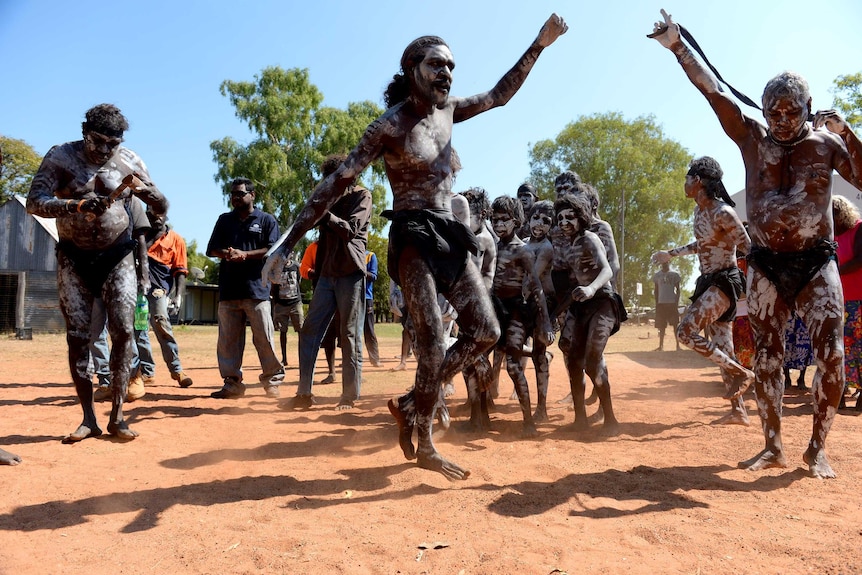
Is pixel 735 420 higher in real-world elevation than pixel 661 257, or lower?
lower

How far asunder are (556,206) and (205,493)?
11.5 feet

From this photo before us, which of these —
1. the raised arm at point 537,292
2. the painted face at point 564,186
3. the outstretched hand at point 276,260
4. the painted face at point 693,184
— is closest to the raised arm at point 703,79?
the painted face at point 693,184

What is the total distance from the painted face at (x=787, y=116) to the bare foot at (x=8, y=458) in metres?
5.13

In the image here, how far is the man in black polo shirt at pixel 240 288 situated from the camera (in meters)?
6.77

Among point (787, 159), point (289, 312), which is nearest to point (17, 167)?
point (289, 312)

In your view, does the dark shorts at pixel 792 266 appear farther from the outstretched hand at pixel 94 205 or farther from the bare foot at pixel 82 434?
the bare foot at pixel 82 434

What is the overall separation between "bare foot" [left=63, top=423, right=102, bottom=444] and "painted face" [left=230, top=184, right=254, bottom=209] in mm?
2913

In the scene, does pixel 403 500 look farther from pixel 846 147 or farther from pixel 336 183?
pixel 846 147

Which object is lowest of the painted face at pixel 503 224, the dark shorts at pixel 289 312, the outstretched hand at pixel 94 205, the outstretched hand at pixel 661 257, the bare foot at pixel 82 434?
the bare foot at pixel 82 434

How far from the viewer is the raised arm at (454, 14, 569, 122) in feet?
13.5

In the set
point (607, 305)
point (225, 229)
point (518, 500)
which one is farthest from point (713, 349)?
point (225, 229)

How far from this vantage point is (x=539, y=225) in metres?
5.71

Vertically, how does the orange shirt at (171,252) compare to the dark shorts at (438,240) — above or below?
above

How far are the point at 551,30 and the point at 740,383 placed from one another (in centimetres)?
351
